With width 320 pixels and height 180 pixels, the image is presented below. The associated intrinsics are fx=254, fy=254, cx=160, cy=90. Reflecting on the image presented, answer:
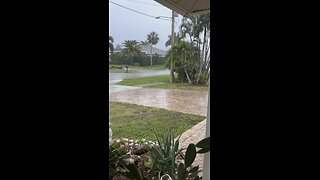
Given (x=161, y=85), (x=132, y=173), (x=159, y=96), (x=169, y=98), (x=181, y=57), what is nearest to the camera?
(x=132, y=173)

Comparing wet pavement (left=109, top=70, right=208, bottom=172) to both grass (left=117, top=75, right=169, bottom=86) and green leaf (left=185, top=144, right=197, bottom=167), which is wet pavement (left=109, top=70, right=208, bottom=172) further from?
green leaf (left=185, top=144, right=197, bottom=167)

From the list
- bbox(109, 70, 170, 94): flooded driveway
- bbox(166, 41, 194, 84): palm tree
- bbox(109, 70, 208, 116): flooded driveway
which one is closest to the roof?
bbox(109, 70, 208, 116): flooded driveway

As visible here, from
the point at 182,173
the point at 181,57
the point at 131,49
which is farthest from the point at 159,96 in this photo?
the point at 182,173

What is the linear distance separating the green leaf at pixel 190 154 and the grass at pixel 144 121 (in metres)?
3.85

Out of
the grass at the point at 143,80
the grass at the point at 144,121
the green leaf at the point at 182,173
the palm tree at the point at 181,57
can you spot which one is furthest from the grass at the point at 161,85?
the green leaf at the point at 182,173

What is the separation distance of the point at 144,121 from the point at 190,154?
4.90 m

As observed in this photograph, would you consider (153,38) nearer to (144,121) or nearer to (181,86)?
(181,86)

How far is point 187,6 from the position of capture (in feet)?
4.72

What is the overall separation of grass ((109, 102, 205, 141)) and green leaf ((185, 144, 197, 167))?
385 centimetres

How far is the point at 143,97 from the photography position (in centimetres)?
697

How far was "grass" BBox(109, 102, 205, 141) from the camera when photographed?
185 inches
